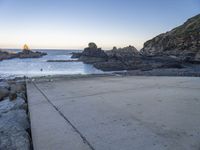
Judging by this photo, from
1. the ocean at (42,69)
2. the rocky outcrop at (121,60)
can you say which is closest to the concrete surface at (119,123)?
the ocean at (42,69)

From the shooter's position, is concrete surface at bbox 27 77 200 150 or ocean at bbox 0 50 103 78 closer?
concrete surface at bbox 27 77 200 150

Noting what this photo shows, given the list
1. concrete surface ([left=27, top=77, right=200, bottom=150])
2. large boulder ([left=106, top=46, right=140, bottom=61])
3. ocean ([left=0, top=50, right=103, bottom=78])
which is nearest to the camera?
concrete surface ([left=27, top=77, right=200, bottom=150])

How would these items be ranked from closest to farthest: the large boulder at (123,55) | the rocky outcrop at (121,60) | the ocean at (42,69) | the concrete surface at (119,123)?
the concrete surface at (119,123)
the ocean at (42,69)
the rocky outcrop at (121,60)
the large boulder at (123,55)

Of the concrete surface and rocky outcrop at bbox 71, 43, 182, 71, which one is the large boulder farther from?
the concrete surface

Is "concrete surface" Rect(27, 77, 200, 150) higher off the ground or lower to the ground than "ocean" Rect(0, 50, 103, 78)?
higher

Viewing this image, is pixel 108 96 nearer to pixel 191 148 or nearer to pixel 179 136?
pixel 179 136

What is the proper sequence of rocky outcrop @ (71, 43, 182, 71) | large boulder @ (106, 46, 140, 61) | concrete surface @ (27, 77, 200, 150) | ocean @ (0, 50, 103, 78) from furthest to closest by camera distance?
1. large boulder @ (106, 46, 140, 61)
2. rocky outcrop @ (71, 43, 182, 71)
3. ocean @ (0, 50, 103, 78)
4. concrete surface @ (27, 77, 200, 150)

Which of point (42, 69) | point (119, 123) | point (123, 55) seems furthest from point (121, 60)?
point (119, 123)

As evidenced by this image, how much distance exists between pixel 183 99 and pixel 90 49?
164 ft

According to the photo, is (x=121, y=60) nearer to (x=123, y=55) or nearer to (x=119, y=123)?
(x=123, y=55)

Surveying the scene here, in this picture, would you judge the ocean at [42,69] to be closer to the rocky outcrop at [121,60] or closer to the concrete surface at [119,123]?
the rocky outcrop at [121,60]

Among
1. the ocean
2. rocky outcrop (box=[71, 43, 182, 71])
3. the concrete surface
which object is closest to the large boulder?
rocky outcrop (box=[71, 43, 182, 71])

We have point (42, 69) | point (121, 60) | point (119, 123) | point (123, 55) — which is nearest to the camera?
point (119, 123)

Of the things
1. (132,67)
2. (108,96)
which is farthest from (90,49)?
(108,96)
